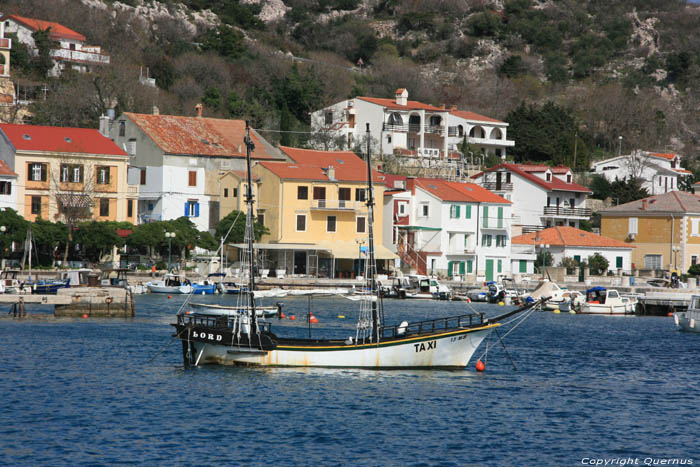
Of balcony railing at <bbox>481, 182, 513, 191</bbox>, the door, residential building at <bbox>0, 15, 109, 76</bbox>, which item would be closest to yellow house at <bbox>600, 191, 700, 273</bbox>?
balcony railing at <bbox>481, 182, 513, 191</bbox>

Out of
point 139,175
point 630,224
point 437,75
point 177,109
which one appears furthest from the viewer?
point 437,75

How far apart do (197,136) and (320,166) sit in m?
10.8

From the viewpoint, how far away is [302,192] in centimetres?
8262

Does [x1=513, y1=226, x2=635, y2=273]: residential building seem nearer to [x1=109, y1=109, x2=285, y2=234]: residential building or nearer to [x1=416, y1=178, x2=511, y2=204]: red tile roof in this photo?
[x1=416, y1=178, x2=511, y2=204]: red tile roof

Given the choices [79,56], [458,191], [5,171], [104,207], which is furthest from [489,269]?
[79,56]

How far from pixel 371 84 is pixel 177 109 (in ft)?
113

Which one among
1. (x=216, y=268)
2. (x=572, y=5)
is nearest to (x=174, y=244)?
(x=216, y=268)

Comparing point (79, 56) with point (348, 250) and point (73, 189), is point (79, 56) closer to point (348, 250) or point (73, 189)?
point (73, 189)

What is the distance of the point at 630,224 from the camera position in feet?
317

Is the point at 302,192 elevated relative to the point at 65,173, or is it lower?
lower

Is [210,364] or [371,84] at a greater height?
[371,84]

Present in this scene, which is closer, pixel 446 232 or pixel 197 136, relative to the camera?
pixel 446 232

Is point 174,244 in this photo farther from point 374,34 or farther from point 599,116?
point 374,34

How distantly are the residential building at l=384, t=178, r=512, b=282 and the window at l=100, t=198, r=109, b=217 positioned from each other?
22.8 m
